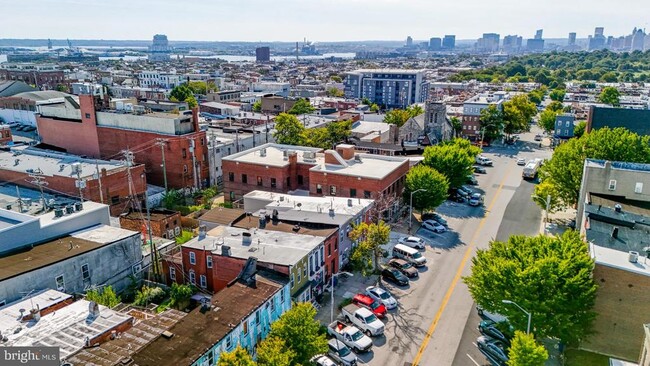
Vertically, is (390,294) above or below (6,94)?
below

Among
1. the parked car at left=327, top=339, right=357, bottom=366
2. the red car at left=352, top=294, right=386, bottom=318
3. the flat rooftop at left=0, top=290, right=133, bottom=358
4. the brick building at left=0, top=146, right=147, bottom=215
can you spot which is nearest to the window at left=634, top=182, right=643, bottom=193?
the red car at left=352, top=294, right=386, bottom=318

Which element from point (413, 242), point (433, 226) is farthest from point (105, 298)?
point (433, 226)

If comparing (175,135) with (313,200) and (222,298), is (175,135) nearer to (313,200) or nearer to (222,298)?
(313,200)

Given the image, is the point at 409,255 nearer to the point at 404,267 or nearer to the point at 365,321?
the point at 404,267

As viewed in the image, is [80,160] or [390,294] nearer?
[390,294]

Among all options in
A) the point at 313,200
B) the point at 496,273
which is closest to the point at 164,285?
the point at 313,200

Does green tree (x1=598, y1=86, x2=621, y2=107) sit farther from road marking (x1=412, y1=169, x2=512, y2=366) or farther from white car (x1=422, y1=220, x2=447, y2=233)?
white car (x1=422, y1=220, x2=447, y2=233)

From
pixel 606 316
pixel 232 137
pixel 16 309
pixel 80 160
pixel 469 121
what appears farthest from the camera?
pixel 469 121
